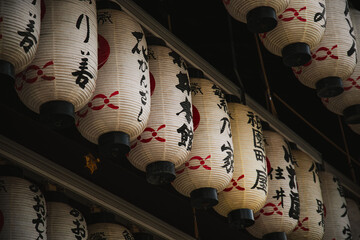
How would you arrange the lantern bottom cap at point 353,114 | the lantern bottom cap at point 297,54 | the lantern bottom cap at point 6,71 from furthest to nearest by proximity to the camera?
the lantern bottom cap at point 353,114 < the lantern bottom cap at point 297,54 < the lantern bottom cap at point 6,71

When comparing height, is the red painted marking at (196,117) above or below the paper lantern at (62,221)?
above

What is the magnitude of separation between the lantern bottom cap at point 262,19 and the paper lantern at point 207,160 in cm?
50

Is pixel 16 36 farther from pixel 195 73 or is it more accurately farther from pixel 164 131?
pixel 195 73

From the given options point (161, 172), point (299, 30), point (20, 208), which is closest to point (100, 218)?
point (161, 172)

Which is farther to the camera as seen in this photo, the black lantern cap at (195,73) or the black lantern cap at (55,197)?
the black lantern cap at (195,73)

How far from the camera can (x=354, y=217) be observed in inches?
198

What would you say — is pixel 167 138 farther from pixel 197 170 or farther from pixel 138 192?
pixel 138 192

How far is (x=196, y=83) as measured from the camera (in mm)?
3816

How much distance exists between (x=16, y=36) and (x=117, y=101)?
0.59 m

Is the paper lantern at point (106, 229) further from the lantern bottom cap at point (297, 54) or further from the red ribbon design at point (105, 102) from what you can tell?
the lantern bottom cap at point (297, 54)

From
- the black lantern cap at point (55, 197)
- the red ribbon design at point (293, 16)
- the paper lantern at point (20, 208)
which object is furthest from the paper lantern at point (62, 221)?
the red ribbon design at point (293, 16)

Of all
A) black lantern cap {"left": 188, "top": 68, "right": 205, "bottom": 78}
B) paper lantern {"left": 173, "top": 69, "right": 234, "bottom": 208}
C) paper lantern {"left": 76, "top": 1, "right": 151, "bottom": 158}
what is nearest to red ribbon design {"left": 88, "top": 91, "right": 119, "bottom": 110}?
paper lantern {"left": 76, "top": 1, "right": 151, "bottom": 158}

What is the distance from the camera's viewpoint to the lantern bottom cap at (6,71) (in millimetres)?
2544

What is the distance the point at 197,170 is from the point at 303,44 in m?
0.85
